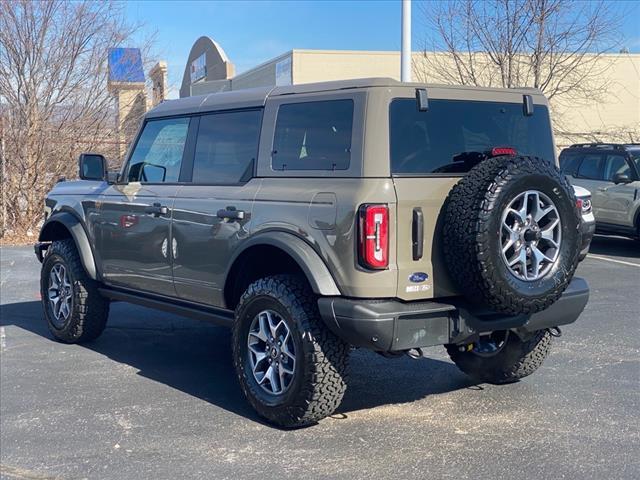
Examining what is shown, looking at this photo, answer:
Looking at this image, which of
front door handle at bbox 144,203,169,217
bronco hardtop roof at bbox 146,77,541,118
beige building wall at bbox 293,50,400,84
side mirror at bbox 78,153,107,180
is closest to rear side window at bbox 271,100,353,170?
bronco hardtop roof at bbox 146,77,541,118

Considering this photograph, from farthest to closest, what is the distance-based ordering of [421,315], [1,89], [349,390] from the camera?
[1,89] < [349,390] < [421,315]

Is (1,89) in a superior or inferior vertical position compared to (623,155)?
superior

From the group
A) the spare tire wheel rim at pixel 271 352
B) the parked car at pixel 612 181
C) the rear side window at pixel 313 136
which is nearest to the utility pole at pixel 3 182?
the parked car at pixel 612 181

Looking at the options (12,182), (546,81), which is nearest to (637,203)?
(546,81)

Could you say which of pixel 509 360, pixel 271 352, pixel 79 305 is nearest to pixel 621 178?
pixel 509 360

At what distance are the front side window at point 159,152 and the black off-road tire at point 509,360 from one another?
8.19 feet

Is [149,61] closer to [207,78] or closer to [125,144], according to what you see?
[125,144]

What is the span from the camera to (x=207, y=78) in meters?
A: 34.3

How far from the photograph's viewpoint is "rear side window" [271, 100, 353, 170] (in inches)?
186

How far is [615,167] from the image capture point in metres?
13.5

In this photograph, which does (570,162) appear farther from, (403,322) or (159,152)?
(403,322)

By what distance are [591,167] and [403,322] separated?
10512mm

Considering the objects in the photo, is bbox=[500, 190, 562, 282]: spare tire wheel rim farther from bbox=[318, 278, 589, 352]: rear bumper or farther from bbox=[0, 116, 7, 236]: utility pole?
bbox=[0, 116, 7, 236]: utility pole

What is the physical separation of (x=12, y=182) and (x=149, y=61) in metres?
4.07
